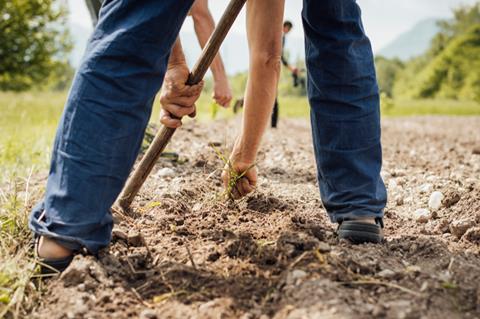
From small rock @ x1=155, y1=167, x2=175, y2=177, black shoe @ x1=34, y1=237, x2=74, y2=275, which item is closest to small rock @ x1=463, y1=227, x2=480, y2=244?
black shoe @ x1=34, y1=237, x2=74, y2=275

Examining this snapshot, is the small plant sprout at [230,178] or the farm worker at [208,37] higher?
the farm worker at [208,37]

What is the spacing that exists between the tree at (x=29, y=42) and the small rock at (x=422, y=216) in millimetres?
16160

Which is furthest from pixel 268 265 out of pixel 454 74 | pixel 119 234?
pixel 454 74

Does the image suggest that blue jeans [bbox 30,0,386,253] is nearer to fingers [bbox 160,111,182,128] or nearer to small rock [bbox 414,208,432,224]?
fingers [bbox 160,111,182,128]

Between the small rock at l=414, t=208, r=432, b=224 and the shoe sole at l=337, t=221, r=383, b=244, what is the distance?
619 mm

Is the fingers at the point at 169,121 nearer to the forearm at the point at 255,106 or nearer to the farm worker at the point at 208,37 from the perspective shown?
the forearm at the point at 255,106

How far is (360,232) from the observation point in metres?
2.08

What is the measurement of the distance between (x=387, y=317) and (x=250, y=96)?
148cm

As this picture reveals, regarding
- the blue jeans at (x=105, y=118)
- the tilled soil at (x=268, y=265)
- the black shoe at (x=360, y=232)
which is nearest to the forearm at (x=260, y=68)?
the tilled soil at (x=268, y=265)

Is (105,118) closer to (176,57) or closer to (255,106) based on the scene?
(176,57)

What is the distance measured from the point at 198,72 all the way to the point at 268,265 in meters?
0.85

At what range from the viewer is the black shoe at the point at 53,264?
1776mm

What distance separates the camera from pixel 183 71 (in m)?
2.19

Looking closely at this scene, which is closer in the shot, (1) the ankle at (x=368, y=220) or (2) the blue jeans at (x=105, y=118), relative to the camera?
(2) the blue jeans at (x=105, y=118)
